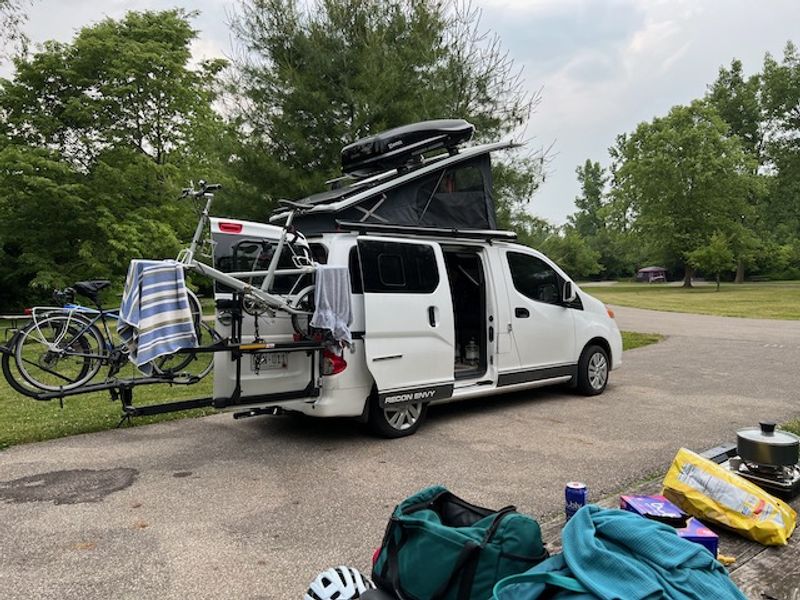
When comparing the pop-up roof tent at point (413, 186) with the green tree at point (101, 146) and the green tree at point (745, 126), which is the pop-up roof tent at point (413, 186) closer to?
the green tree at point (101, 146)

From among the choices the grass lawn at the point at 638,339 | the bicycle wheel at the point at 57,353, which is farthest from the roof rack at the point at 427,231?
the grass lawn at the point at 638,339

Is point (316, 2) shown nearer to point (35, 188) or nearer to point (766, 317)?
point (35, 188)

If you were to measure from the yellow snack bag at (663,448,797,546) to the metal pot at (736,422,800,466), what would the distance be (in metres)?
0.37

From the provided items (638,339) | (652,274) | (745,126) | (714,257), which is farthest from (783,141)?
(638,339)

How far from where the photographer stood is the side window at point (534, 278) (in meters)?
6.76

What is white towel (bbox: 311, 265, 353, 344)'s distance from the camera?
4801 millimetres

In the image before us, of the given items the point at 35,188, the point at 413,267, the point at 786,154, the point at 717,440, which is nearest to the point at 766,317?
the point at 717,440

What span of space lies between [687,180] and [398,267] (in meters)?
48.5

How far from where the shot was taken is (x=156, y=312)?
4.09 m

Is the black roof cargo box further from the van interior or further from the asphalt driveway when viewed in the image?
the asphalt driveway

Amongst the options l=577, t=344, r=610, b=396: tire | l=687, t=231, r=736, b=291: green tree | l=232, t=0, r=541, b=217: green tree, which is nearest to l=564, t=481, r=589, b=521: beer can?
l=577, t=344, r=610, b=396: tire

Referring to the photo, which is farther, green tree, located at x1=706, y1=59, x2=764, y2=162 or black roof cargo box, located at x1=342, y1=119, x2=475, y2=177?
green tree, located at x1=706, y1=59, x2=764, y2=162

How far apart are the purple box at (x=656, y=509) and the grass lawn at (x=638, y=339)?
33.1ft

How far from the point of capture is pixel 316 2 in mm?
10211
